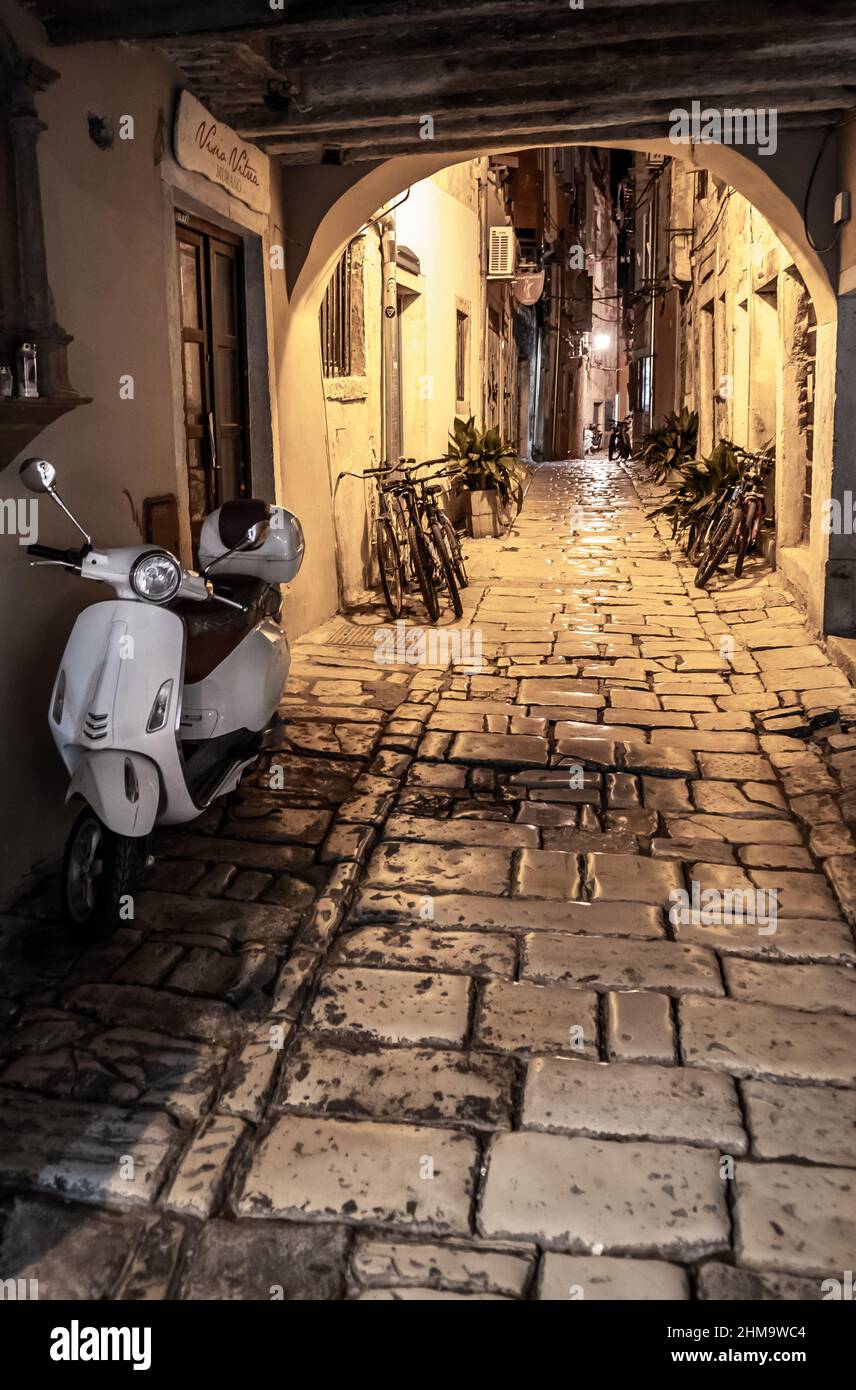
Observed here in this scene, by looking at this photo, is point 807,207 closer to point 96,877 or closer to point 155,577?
point 155,577

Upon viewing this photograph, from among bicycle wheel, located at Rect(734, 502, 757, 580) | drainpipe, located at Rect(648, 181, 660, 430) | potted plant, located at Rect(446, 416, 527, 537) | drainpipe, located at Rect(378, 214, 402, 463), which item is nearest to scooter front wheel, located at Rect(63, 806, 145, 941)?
bicycle wheel, located at Rect(734, 502, 757, 580)

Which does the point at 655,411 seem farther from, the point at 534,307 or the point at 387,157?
the point at 387,157

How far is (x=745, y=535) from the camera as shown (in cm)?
965

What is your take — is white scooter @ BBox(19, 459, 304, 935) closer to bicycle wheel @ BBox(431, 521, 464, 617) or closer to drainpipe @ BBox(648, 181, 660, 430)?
bicycle wheel @ BBox(431, 521, 464, 617)

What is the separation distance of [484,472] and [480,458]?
164 millimetres

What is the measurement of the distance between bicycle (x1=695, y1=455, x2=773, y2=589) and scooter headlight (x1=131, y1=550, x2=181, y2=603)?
6.72m

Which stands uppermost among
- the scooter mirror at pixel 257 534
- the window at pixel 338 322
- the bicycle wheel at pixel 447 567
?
the window at pixel 338 322

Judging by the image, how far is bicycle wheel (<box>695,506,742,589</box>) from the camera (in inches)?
380

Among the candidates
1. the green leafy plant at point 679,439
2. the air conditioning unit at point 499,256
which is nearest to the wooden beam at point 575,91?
the air conditioning unit at point 499,256

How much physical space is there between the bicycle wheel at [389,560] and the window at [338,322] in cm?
122

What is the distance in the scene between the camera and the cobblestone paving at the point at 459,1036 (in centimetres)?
229

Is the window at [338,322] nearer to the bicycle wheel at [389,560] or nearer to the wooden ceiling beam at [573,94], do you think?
the bicycle wheel at [389,560]

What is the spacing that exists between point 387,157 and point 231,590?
12.1ft
